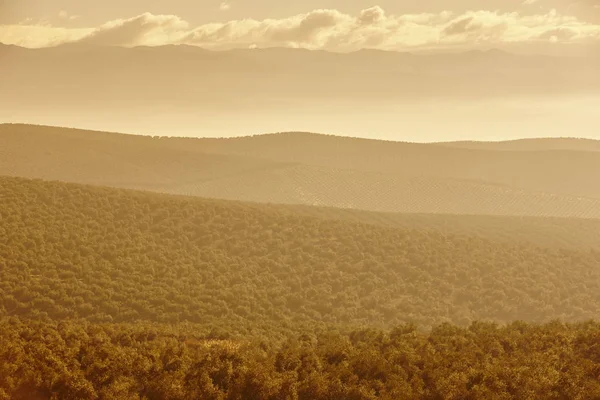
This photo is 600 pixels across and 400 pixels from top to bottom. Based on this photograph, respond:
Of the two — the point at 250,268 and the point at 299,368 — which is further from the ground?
the point at 299,368

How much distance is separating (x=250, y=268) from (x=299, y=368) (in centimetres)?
4434

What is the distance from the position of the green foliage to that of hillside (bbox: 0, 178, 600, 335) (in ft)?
49.8

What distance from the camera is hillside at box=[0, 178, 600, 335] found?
69500 mm

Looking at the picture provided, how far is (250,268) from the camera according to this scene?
85.7 m

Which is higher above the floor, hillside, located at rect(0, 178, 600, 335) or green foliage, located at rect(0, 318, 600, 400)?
green foliage, located at rect(0, 318, 600, 400)

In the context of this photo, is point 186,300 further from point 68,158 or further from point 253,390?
point 68,158

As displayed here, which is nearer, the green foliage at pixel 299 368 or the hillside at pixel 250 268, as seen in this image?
the green foliage at pixel 299 368

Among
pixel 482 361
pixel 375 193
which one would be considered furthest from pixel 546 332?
pixel 375 193

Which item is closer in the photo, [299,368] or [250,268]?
[299,368]

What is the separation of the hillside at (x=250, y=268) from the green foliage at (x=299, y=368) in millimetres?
15191

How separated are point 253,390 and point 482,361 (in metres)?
11.9

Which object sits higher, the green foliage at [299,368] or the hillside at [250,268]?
the green foliage at [299,368]

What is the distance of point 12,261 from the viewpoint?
73938 mm

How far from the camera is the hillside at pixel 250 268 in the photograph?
6950 centimetres
